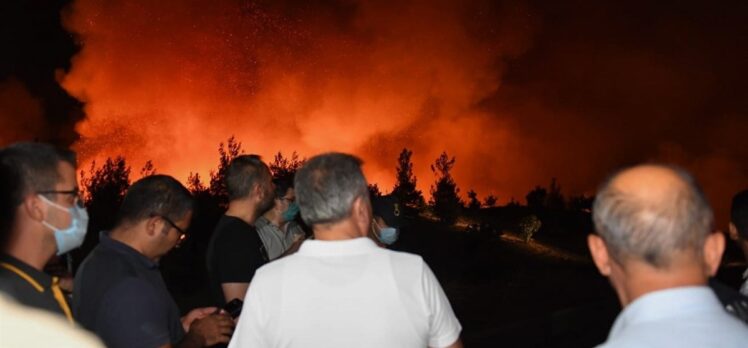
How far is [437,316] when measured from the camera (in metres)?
3.11

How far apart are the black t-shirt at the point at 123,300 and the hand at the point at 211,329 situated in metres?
0.16

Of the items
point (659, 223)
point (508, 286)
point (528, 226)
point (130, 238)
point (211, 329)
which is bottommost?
point (508, 286)

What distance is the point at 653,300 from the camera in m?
1.98

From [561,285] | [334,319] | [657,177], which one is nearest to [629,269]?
[657,177]

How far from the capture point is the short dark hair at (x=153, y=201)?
3799 millimetres

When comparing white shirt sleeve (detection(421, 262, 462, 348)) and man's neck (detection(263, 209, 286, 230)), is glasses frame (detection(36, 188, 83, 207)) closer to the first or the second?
white shirt sleeve (detection(421, 262, 462, 348))

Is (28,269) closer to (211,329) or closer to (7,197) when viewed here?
(7,197)

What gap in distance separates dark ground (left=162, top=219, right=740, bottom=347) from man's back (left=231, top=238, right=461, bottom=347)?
7277 mm

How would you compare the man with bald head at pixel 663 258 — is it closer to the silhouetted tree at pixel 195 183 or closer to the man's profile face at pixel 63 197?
the man's profile face at pixel 63 197

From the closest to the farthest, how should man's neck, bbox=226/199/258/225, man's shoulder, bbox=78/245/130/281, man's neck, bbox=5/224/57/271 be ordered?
man's neck, bbox=5/224/57/271, man's shoulder, bbox=78/245/130/281, man's neck, bbox=226/199/258/225

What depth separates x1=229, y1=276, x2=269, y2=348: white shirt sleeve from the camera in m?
3.05


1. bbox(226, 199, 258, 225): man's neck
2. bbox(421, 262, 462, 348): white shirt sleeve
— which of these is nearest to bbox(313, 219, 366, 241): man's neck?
bbox(421, 262, 462, 348): white shirt sleeve

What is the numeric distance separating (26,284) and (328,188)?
124 centimetres

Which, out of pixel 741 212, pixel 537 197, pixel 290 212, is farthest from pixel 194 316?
pixel 537 197
